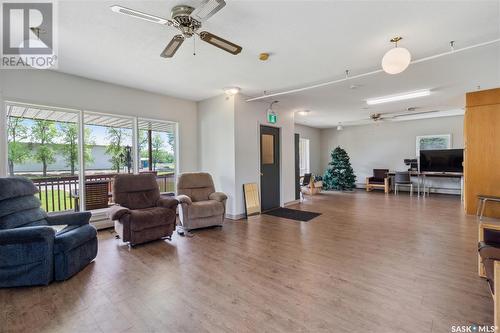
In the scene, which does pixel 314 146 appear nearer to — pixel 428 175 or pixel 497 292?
pixel 428 175

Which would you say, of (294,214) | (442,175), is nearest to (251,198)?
(294,214)

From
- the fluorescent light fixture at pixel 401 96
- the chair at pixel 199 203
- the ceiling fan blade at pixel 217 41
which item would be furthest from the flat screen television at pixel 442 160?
the ceiling fan blade at pixel 217 41

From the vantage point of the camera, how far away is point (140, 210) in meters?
3.70

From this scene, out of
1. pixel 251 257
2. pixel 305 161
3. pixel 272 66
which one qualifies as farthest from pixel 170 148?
pixel 305 161

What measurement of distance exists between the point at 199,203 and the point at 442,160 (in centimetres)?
789

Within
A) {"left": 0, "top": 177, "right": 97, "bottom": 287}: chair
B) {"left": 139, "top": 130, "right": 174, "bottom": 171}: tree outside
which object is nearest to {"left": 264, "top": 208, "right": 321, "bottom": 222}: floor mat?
{"left": 139, "top": 130, "right": 174, "bottom": 171}: tree outside

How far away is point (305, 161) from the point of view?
10219 millimetres

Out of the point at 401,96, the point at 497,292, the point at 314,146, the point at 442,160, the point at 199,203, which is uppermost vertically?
the point at 401,96

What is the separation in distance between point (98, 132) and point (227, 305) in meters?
4.11

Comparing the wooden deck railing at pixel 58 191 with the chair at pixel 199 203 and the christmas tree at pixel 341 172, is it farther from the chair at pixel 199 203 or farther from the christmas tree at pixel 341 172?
the christmas tree at pixel 341 172

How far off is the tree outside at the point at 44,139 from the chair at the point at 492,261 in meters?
→ 5.61

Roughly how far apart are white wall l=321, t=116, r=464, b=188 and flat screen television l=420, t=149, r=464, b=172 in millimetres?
677

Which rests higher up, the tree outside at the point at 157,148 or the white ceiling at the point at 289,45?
the white ceiling at the point at 289,45

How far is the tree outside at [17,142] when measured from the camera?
3551mm
